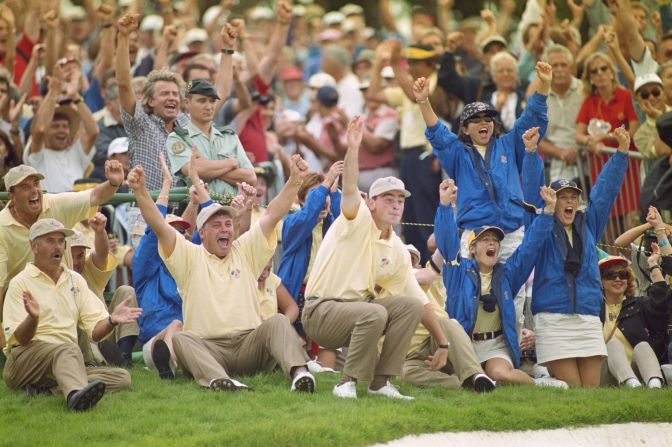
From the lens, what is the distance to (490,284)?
496 inches

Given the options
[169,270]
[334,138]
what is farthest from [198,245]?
[334,138]

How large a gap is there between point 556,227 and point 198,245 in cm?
325

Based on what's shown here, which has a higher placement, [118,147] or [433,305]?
[118,147]

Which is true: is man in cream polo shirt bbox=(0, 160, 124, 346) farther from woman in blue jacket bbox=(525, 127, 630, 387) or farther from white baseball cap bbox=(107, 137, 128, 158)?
woman in blue jacket bbox=(525, 127, 630, 387)

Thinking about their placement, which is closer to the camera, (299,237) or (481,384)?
(481,384)

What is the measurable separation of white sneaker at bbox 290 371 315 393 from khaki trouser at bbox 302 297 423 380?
0.29m

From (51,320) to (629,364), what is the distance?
5.26 metres

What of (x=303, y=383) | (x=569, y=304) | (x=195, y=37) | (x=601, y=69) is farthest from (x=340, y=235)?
(x=195, y=37)

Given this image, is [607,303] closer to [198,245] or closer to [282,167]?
[198,245]

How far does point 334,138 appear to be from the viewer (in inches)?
745

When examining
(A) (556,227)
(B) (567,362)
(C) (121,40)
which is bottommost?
(B) (567,362)

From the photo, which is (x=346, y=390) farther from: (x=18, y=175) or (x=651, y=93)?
(x=651, y=93)

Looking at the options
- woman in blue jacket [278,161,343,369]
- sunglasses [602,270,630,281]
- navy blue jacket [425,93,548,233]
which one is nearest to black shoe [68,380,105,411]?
woman in blue jacket [278,161,343,369]

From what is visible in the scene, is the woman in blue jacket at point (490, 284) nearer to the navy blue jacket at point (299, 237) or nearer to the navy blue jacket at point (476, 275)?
the navy blue jacket at point (476, 275)
